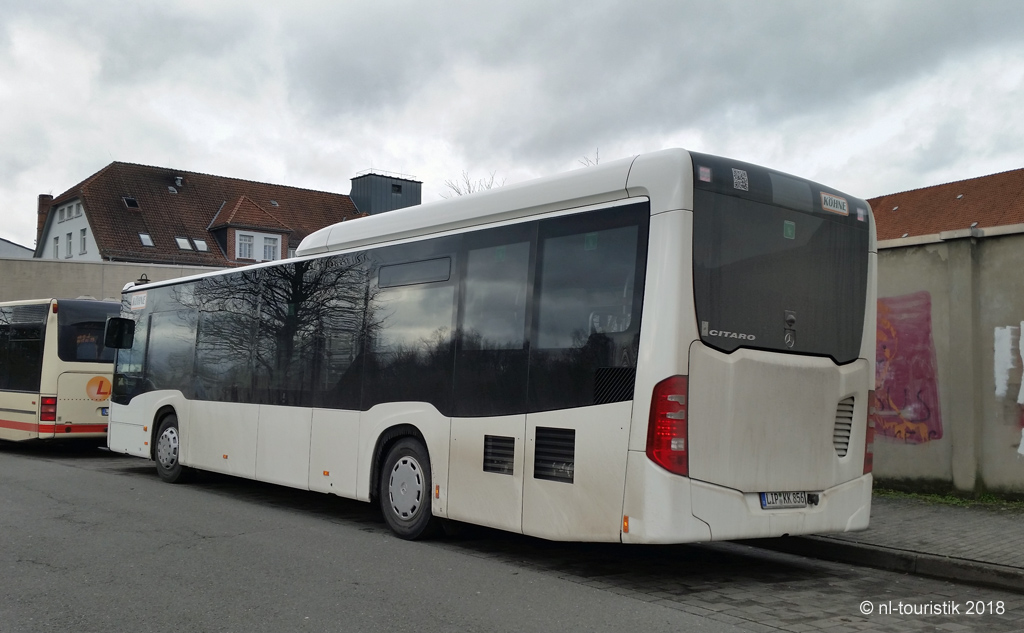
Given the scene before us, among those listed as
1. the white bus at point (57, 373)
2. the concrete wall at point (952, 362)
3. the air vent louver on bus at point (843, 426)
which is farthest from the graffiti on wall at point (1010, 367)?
the white bus at point (57, 373)

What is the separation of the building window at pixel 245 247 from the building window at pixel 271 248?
0.85m

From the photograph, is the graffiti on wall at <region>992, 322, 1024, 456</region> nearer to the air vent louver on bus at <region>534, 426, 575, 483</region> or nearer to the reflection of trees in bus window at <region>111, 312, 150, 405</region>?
the air vent louver on bus at <region>534, 426, 575, 483</region>

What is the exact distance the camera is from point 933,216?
6041 centimetres

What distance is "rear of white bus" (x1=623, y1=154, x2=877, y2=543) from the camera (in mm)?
6762

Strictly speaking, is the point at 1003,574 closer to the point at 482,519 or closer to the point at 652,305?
the point at 652,305

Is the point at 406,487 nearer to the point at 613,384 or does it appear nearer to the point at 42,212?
Answer: the point at 613,384

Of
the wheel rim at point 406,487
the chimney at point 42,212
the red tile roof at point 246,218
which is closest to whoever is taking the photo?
the wheel rim at point 406,487

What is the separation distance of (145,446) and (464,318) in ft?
24.3

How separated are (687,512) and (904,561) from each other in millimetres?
2397

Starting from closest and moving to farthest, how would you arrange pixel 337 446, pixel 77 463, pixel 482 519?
pixel 482 519, pixel 337 446, pixel 77 463

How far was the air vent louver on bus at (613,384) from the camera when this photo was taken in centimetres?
695

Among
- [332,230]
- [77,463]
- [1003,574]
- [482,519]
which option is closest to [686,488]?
[482,519]

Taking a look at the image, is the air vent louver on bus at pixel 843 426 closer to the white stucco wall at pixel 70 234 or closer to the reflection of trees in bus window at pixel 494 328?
the reflection of trees in bus window at pixel 494 328

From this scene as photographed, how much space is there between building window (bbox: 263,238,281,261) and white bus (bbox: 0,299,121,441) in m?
41.1
